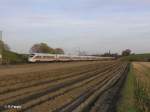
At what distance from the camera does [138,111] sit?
1372cm

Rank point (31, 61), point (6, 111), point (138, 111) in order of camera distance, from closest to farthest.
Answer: point (6, 111) → point (138, 111) → point (31, 61)

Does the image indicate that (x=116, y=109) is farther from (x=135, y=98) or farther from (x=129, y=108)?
(x=135, y=98)

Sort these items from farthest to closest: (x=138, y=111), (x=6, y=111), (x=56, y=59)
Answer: (x=56, y=59)
(x=138, y=111)
(x=6, y=111)

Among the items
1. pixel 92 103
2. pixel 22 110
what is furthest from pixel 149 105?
pixel 22 110

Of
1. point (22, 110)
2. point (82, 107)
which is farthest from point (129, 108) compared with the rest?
point (22, 110)

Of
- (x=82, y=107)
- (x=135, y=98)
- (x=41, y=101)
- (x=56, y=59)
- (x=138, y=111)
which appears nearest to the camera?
(x=138, y=111)

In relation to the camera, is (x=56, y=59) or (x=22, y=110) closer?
(x=22, y=110)

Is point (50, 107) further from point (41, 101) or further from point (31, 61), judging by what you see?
point (31, 61)

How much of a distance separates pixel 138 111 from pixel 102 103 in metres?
2.78

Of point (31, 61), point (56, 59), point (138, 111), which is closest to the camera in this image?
point (138, 111)

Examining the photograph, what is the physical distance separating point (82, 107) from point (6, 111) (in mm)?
3385

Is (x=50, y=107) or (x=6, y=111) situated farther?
(x=50, y=107)

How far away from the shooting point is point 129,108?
565 inches

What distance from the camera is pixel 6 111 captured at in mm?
12844
